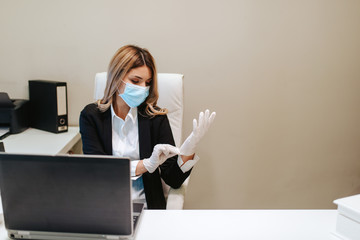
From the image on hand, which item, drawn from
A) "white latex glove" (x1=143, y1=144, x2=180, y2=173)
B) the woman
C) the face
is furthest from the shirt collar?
"white latex glove" (x1=143, y1=144, x2=180, y2=173)

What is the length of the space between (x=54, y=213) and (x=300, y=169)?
179cm

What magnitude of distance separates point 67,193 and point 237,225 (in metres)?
0.49

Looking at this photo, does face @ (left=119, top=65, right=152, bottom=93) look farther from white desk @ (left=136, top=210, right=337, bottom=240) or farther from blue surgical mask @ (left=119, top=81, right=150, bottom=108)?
white desk @ (left=136, top=210, right=337, bottom=240)

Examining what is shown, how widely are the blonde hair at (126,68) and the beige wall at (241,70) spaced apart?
0.51 meters

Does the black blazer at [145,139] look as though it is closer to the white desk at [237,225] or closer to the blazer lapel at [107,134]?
the blazer lapel at [107,134]

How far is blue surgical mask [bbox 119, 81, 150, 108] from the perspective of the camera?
135cm

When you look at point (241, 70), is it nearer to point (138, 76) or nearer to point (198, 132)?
point (138, 76)

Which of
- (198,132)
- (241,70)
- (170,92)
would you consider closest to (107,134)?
(170,92)

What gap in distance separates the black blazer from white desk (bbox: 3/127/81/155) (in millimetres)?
207

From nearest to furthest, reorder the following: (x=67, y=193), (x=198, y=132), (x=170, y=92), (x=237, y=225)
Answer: (x=67, y=193)
(x=237, y=225)
(x=198, y=132)
(x=170, y=92)

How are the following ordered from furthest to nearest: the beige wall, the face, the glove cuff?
the beige wall, the face, the glove cuff

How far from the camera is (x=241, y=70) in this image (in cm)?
195

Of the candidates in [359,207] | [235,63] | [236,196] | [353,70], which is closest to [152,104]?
[235,63]

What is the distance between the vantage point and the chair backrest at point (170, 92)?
5.03 feet
